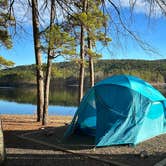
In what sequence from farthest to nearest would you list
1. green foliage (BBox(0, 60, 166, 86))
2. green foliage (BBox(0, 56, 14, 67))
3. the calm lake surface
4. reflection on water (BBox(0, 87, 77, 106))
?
green foliage (BBox(0, 60, 166, 86)) → reflection on water (BBox(0, 87, 77, 106)) → the calm lake surface → green foliage (BBox(0, 56, 14, 67))

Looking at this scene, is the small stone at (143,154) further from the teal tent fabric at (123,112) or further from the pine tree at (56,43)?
the pine tree at (56,43)

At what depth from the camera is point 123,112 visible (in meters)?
9.52

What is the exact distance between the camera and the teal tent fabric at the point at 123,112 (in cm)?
933

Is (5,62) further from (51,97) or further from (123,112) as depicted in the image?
(51,97)

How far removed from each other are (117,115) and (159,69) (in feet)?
333

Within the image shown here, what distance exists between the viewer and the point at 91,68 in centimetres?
1814

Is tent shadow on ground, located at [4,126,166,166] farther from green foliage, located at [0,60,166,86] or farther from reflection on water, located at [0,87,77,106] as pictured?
green foliage, located at [0,60,166,86]

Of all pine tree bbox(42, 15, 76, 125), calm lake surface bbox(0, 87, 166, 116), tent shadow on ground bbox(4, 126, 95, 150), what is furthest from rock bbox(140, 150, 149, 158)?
→ calm lake surface bbox(0, 87, 166, 116)

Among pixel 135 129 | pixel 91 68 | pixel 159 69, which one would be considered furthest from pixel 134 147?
pixel 159 69

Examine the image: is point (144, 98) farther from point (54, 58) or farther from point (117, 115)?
point (54, 58)

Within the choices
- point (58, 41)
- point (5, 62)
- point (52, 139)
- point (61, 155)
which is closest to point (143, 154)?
point (61, 155)

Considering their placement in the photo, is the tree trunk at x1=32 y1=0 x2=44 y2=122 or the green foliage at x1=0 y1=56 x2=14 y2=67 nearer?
the tree trunk at x1=32 y1=0 x2=44 y2=122

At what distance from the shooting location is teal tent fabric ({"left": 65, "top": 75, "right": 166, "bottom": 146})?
933cm

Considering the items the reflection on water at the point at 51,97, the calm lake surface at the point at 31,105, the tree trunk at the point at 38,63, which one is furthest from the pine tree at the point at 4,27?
the reflection on water at the point at 51,97
